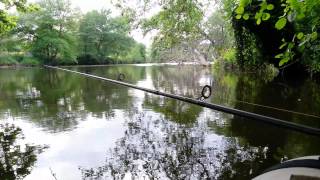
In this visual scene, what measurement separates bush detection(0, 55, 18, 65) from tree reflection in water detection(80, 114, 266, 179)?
197 feet

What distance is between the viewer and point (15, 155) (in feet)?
21.4

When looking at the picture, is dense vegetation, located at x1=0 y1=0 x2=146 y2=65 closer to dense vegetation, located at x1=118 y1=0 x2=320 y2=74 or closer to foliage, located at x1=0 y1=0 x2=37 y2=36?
dense vegetation, located at x1=118 y1=0 x2=320 y2=74

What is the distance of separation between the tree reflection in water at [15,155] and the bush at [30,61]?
59.3 metres

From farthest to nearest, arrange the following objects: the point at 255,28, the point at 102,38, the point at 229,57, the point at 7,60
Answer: the point at 102,38
the point at 7,60
the point at 229,57
the point at 255,28

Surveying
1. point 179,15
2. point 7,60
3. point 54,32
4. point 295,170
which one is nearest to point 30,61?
point 7,60

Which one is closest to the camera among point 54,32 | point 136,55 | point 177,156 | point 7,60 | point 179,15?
point 177,156

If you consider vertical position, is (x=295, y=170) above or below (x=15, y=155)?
above

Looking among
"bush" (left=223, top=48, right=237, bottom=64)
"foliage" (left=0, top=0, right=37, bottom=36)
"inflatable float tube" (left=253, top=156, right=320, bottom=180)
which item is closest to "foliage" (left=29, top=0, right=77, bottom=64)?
"bush" (left=223, top=48, right=237, bottom=64)

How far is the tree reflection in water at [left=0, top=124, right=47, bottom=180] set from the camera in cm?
564

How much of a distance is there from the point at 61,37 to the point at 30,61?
775cm

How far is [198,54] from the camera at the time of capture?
61031 mm

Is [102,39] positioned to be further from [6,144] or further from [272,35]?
[6,144]

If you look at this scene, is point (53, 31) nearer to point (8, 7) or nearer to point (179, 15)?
point (8, 7)

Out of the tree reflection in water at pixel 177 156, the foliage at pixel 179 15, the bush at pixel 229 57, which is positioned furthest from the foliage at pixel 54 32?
the tree reflection in water at pixel 177 156
